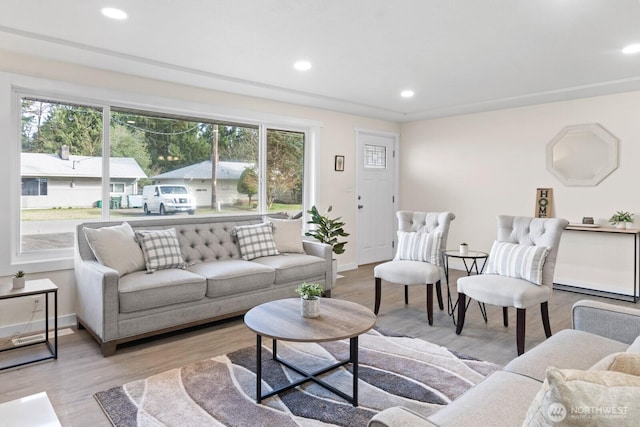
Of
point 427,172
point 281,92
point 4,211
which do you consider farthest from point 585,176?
point 4,211

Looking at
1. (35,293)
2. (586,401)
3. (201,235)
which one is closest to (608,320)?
(586,401)

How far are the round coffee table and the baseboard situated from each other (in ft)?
6.63

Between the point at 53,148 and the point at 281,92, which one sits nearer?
the point at 53,148

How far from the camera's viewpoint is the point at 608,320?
6.50 feet

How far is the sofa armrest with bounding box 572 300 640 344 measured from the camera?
6.27ft

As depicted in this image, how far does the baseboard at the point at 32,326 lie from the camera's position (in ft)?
10.5

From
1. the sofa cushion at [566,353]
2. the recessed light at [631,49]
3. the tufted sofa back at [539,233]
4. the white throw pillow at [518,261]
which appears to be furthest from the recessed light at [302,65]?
the sofa cushion at [566,353]

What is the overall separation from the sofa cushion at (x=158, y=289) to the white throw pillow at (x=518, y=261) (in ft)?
7.92

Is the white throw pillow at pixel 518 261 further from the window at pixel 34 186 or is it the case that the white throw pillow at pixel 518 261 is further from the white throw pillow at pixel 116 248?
the window at pixel 34 186

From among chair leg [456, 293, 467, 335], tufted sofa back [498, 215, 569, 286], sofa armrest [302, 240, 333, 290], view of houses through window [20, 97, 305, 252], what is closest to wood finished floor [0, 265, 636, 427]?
chair leg [456, 293, 467, 335]

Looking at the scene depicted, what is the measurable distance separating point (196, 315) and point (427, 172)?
14.6ft

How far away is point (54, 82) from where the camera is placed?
11.1 feet

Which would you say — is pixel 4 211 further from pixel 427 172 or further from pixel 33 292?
pixel 427 172

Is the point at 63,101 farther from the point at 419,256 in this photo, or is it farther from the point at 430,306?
the point at 430,306
